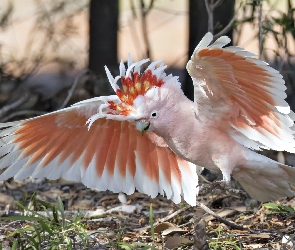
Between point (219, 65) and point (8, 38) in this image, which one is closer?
point (219, 65)

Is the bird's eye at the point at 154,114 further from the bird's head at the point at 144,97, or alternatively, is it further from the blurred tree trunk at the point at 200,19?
the blurred tree trunk at the point at 200,19

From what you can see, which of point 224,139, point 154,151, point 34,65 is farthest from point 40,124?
point 34,65

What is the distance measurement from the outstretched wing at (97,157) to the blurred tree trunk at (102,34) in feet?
8.27

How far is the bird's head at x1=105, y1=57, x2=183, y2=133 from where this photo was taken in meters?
2.95

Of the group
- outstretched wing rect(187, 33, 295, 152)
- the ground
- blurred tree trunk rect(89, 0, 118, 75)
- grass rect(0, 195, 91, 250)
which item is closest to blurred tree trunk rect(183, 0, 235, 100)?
blurred tree trunk rect(89, 0, 118, 75)

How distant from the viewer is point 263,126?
3105 millimetres

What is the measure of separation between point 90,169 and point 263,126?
91 cm

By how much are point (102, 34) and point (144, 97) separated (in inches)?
121

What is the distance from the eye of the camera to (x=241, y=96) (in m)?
3.00

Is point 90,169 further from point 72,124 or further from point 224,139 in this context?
point 224,139

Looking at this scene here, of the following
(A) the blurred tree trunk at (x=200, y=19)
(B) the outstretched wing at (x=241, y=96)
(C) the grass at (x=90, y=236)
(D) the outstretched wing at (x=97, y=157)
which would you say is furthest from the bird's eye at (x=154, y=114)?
(A) the blurred tree trunk at (x=200, y=19)

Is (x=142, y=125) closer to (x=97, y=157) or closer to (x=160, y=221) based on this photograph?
(x=97, y=157)

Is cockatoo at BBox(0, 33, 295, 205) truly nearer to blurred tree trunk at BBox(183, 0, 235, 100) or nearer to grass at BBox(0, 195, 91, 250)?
grass at BBox(0, 195, 91, 250)

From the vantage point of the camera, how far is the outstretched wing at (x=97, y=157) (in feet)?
11.0
